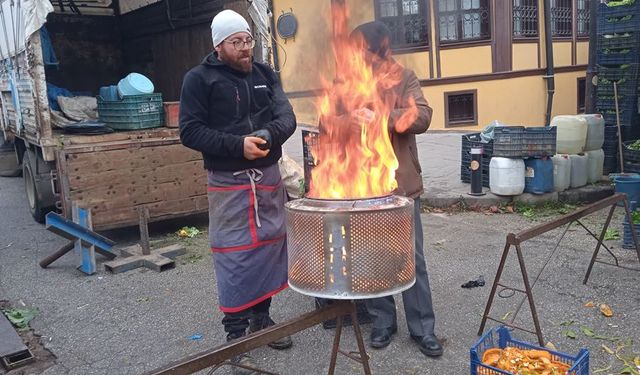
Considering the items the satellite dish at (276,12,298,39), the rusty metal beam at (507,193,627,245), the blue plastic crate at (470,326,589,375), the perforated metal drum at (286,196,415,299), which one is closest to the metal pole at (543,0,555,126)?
the satellite dish at (276,12,298,39)

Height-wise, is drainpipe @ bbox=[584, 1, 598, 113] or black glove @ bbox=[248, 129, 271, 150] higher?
drainpipe @ bbox=[584, 1, 598, 113]

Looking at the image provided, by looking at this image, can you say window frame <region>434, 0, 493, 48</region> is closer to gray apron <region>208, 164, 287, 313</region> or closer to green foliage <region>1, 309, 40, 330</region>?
gray apron <region>208, 164, 287, 313</region>

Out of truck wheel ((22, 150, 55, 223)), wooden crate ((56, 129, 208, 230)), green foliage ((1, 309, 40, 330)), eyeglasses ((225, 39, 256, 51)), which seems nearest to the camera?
eyeglasses ((225, 39, 256, 51))

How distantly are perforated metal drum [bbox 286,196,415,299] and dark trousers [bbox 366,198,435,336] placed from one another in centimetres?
111

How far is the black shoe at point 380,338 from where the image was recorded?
372 centimetres

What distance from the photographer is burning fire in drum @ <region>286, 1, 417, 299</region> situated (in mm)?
2357

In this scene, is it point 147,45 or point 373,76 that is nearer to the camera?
point 373,76

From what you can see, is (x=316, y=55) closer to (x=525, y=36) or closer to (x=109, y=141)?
(x=109, y=141)

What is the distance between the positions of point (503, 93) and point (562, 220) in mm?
10287

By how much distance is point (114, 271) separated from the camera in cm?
562

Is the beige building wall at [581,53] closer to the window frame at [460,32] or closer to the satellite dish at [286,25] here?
the window frame at [460,32]

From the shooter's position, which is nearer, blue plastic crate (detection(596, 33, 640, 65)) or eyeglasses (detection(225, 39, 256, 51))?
eyeglasses (detection(225, 39, 256, 51))

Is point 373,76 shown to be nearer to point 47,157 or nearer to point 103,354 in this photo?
point 103,354

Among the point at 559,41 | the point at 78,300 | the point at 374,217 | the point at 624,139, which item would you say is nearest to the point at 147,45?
the point at 78,300
